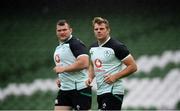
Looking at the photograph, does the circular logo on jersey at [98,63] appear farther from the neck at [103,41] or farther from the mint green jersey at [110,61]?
the neck at [103,41]

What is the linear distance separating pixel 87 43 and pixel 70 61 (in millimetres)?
9013

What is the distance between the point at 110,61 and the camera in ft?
21.9

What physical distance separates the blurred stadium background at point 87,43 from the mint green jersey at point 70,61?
6.52 m

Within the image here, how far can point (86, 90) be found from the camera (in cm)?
734

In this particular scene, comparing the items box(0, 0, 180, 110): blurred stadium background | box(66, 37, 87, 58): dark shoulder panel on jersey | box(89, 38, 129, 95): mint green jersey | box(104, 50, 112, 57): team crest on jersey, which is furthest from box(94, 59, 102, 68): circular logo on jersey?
box(0, 0, 180, 110): blurred stadium background

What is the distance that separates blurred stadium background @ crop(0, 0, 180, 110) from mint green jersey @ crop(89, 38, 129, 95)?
22.8ft

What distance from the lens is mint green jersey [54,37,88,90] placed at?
23.6 ft

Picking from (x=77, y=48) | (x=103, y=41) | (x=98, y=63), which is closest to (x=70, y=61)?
(x=77, y=48)

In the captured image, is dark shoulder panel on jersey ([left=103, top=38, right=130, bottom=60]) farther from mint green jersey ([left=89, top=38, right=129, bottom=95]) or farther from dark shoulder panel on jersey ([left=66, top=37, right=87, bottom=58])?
dark shoulder panel on jersey ([left=66, top=37, right=87, bottom=58])

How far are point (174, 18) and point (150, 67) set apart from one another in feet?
8.04

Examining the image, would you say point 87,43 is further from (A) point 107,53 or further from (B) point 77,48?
(A) point 107,53

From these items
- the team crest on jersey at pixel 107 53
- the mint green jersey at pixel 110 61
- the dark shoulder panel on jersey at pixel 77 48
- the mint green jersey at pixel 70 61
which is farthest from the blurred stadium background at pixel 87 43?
the team crest on jersey at pixel 107 53

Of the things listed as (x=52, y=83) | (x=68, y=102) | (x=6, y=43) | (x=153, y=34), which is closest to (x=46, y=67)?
(x=52, y=83)

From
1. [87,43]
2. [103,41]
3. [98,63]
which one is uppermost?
[87,43]
